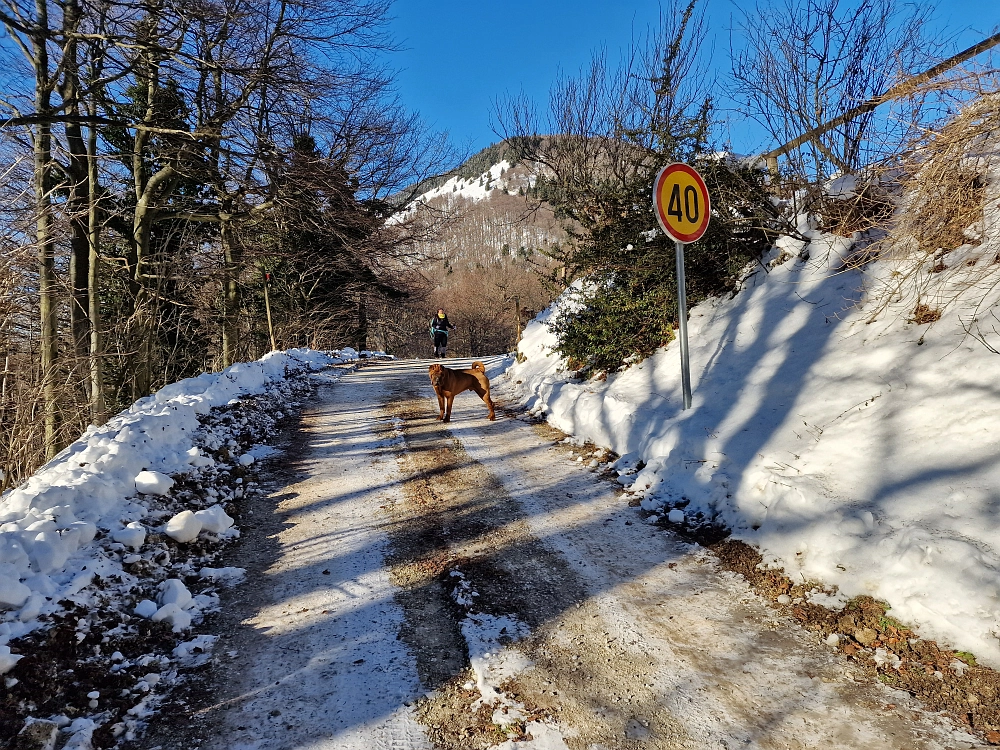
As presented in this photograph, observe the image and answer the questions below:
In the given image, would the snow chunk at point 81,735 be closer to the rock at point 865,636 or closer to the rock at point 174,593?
the rock at point 174,593

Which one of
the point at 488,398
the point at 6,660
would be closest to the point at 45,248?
the point at 488,398

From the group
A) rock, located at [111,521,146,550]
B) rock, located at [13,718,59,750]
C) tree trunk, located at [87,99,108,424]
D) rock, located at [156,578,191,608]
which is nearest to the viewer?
rock, located at [13,718,59,750]

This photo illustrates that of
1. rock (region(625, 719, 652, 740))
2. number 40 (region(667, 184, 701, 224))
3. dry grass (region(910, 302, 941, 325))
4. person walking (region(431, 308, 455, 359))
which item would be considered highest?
number 40 (region(667, 184, 701, 224))

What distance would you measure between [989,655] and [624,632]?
1613 millimetres

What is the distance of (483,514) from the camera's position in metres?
4.55

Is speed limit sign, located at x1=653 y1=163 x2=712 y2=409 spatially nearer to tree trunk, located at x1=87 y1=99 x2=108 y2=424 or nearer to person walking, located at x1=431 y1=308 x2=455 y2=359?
tree trunk, located at x1=87 y1=99 x2=108 y2=424

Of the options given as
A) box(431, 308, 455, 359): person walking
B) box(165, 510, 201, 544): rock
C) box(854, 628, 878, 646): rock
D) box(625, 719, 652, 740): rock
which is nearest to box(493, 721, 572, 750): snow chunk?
box(625, 719, 652, 740): rock

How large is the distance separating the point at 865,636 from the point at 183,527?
4470 mm

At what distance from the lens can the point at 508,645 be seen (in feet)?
9.11

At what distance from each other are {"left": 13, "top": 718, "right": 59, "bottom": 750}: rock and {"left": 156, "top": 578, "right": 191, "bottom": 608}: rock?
1002 mm

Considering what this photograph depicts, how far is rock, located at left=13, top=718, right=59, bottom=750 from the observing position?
205cm

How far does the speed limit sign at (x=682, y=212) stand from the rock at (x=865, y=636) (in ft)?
10.6

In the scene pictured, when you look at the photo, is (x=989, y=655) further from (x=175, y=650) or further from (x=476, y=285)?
(x=476, y=285)

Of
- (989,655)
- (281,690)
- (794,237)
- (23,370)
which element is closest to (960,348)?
(989,655)
